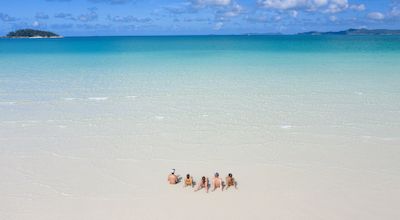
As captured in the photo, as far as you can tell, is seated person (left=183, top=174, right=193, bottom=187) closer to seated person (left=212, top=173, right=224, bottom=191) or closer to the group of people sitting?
the group of people sitting

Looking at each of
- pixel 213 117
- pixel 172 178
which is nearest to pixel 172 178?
pixel 172 178

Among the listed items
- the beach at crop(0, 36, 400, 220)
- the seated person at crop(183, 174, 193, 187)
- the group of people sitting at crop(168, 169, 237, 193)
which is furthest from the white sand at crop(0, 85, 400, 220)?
the seated person at crop(183, 174, 193, 187)

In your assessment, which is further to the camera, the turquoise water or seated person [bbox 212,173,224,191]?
the turquoise water

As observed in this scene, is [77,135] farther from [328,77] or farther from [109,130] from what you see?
[328,77]

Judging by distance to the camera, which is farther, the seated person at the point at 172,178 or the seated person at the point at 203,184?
the seated person at the point at 172,178

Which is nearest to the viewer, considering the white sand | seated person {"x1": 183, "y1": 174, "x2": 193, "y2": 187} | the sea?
the white sand

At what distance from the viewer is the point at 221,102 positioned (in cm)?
2541

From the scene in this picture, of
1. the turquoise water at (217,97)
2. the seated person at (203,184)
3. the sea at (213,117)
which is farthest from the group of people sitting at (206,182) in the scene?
the turquoise water at (217,97)

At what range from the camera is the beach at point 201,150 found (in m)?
12.5

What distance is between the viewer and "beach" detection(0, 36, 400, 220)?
12547mm

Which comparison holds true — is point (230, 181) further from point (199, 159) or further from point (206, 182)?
point (199, 159)

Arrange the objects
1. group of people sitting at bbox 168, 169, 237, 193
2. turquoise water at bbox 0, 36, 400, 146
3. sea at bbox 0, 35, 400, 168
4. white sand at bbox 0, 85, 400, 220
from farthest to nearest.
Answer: turquoise water at bbox 0, 36, 400, 146 < sea at bbox 0, 35, 400, 168 < group of people sitting at bbox 168, 169, 237, 193 < white sand at bbox 0, 85, 400, 220

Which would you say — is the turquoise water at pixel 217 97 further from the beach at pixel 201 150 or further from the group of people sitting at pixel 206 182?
the group of people sitting at pixel 206 182

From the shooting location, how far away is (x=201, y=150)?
17.0m
